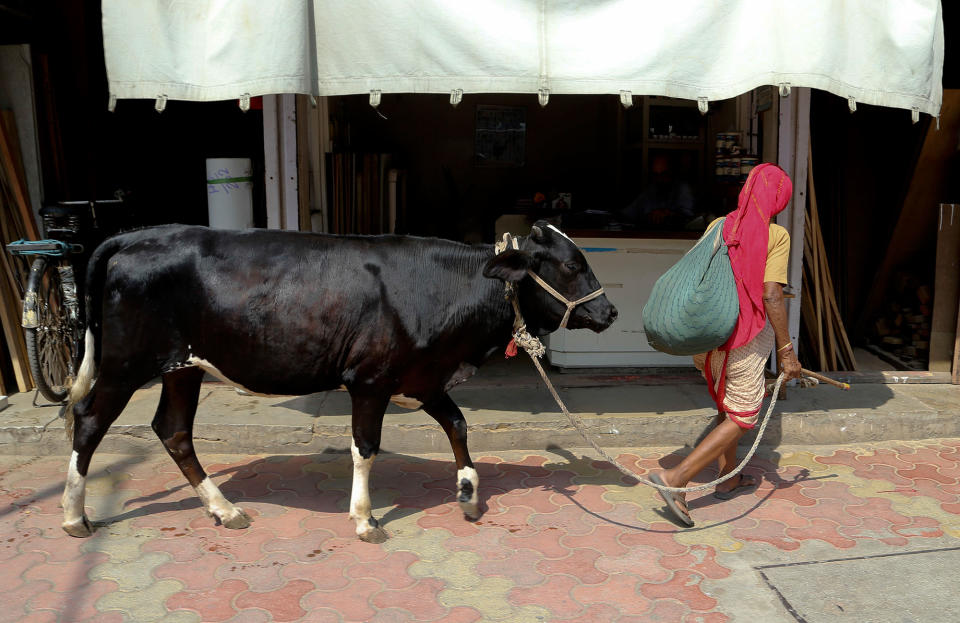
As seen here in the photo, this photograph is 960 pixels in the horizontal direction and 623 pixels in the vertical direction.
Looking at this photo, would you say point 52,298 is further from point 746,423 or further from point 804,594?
point 804,594

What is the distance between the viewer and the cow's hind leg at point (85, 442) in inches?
156

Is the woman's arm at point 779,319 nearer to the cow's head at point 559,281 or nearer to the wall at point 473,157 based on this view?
the cow's head at point 559,281

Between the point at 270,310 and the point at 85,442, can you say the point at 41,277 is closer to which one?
the point at 85,442

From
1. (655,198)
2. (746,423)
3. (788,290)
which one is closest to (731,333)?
(746,423)

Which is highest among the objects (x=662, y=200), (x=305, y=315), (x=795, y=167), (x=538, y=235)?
(x=795, y=167)

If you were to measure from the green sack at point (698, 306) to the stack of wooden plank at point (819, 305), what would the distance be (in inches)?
103

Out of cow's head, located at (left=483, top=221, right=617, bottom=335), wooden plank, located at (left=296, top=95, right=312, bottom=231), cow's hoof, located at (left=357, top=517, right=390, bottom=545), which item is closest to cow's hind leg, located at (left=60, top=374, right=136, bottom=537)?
cow's hoof, located at (left=357, top=517, right=390, bottom=545)

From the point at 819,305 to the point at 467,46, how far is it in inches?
142

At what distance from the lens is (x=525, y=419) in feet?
17.7

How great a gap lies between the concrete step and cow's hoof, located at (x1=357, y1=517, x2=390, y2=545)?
48.4 inches

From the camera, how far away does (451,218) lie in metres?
10.2

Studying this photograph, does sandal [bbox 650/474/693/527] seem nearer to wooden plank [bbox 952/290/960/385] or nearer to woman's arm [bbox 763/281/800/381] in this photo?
woman's arm [bbox 763/281/800/381]

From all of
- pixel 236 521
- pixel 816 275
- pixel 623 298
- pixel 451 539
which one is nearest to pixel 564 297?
pixel 451 539

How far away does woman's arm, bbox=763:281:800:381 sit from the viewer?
399cm
